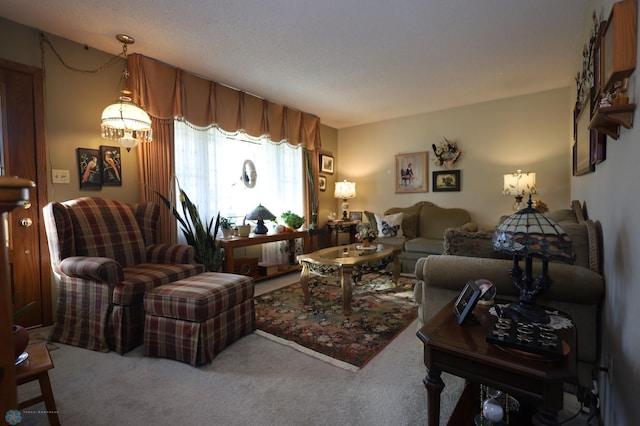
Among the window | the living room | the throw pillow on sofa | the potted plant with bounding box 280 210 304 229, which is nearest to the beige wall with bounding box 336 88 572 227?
the living room

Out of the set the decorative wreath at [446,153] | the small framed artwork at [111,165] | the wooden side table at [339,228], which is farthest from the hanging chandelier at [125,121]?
the decorative wreath at [446,153]

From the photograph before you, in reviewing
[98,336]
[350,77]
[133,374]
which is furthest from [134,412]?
[350,77]

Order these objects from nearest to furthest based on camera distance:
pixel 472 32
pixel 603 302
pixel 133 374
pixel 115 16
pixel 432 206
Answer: pixel 603 302, pixel 133 374, pixel 115 16, pixel 472 32, pixel 432 206

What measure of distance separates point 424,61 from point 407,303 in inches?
97.3

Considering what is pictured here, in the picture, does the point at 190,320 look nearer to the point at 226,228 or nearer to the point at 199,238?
the point at 199,238

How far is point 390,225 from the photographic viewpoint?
4.56m

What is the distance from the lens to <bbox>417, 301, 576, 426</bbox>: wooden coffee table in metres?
0.90

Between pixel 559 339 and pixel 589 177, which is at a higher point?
pixel 589 177

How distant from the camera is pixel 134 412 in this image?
150 cm

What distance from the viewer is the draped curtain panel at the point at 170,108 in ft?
9.88

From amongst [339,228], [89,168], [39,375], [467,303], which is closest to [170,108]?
[89,168]

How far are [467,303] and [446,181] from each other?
4010mm

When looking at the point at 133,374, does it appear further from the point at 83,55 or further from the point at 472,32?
the point at 472,32

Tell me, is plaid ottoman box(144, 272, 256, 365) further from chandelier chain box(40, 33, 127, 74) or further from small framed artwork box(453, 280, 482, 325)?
chandelier chain box(40, 33, 127, 74)
